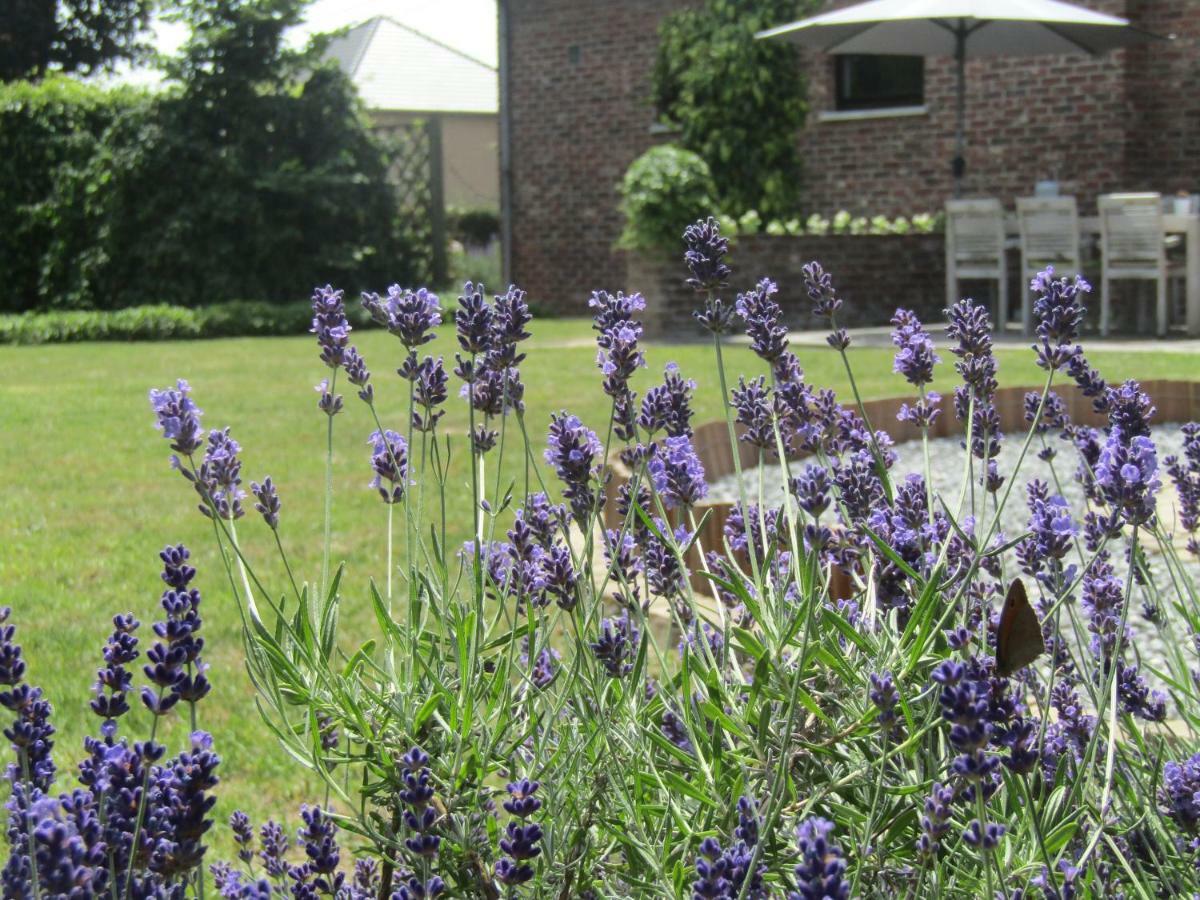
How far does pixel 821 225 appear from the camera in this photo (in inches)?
602

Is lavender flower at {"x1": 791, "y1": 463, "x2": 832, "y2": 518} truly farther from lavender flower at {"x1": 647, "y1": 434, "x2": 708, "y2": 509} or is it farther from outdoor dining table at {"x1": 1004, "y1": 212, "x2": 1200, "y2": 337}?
outdoor dining table at {"x1": 1004, "y1": 212, "x2": 1200, "y2": 337}

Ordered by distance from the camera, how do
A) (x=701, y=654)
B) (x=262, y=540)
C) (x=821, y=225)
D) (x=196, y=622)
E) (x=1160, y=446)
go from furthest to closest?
(x=821, y=225) < (x=1160, y=446) < (x=262, y=540) < (x=701, y=654) < (x=196, y=622)

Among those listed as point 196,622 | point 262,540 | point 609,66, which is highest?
point 609,66

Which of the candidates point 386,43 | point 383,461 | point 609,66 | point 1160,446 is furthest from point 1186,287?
point 386,43

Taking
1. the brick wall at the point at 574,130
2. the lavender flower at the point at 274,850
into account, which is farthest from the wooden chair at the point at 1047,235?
the lavender flower at the point at 274,850

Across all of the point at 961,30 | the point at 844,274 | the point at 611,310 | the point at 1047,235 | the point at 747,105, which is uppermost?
the point at 961,30

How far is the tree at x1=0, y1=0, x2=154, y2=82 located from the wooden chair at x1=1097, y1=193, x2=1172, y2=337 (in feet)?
86.7

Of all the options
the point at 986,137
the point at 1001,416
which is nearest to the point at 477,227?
the point at 986,137

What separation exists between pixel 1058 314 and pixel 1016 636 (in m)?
0.44

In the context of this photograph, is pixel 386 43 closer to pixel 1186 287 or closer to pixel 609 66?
pixel 609 66

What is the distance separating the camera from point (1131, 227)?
39.2 feet

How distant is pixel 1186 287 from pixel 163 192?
1240 cm

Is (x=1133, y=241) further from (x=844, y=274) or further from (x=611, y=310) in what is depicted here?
(x=611, y=310)

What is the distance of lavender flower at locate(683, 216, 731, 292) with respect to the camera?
6.00 feet
